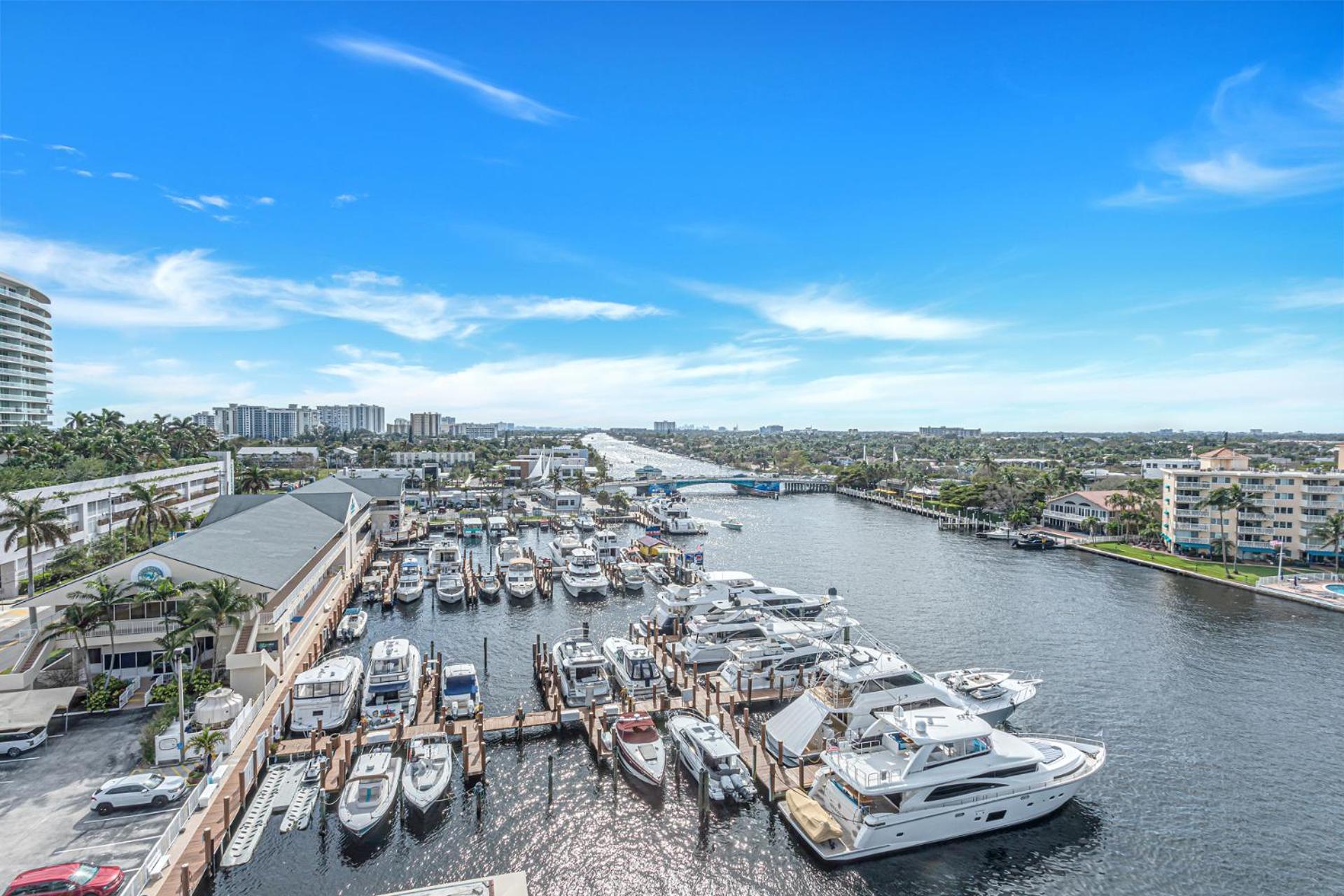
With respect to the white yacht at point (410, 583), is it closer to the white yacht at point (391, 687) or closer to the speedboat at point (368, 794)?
the white yacht at point (391, 687)

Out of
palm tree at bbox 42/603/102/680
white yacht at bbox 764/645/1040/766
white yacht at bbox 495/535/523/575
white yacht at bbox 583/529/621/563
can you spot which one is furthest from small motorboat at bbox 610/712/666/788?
white yacht at bbox 583/529/621/563

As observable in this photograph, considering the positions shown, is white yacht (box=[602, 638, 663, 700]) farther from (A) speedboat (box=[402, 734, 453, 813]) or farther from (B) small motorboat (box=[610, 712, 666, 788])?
(A) speedboat (box=[402, 734, 453, 813])

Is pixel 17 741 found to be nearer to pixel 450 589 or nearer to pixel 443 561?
pixel 450 589

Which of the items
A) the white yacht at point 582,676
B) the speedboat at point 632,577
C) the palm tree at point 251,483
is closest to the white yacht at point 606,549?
the speedboat at point 632,577

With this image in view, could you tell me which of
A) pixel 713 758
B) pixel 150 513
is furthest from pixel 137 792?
pixel 150 513

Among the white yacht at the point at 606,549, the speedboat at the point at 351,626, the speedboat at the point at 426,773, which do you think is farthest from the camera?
the white yacht at the point at 606,549

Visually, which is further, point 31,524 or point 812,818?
point 31,524
